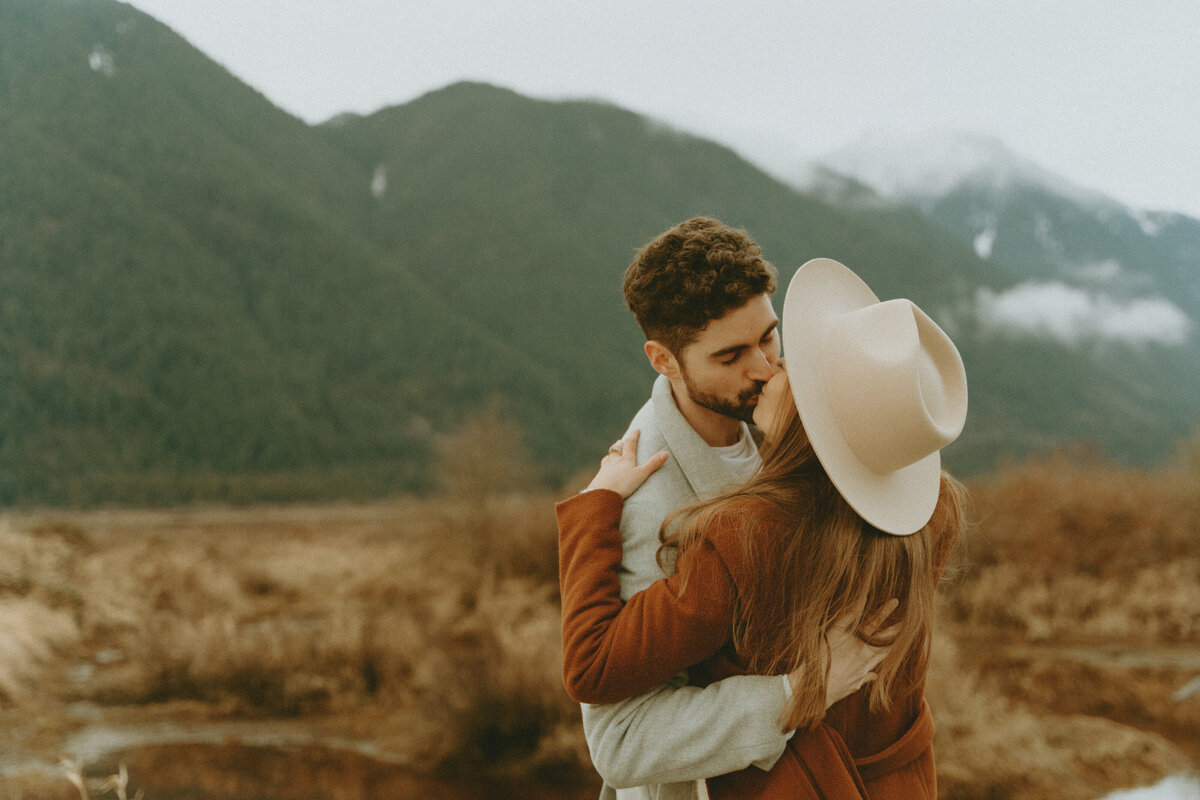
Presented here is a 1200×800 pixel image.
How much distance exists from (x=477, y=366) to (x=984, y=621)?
207 feet

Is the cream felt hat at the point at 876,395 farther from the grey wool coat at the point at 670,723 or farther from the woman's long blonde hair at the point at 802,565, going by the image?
the grey wool coat at the point at 670,723

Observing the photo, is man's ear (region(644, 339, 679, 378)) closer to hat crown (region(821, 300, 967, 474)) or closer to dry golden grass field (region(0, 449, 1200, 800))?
hat crown (region(821, 300, 967, 474))

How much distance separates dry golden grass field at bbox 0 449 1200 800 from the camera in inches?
286

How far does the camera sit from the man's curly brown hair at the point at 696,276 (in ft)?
5.62

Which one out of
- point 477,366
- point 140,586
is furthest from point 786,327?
point 477,366

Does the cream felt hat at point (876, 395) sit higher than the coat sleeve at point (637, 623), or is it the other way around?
the cream felt hat at point (876, 395)

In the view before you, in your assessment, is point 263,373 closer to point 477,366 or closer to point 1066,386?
point 477,366

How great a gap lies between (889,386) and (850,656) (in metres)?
0.55

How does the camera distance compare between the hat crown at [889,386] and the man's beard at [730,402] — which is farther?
the man's beard at [730,402]

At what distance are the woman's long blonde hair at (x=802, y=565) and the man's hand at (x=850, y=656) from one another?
0.02 m

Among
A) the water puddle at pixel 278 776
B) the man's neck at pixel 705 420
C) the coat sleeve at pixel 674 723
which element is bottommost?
the water puddle at pixel 278 776

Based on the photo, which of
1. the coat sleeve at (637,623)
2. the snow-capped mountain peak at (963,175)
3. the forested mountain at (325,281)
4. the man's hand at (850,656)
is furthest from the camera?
the snow-capped mountain peak at (963,175)

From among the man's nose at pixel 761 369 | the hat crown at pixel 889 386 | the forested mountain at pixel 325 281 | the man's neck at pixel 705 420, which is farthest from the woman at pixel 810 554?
the forested mountain at pixel 325 281

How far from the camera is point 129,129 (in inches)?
3066
